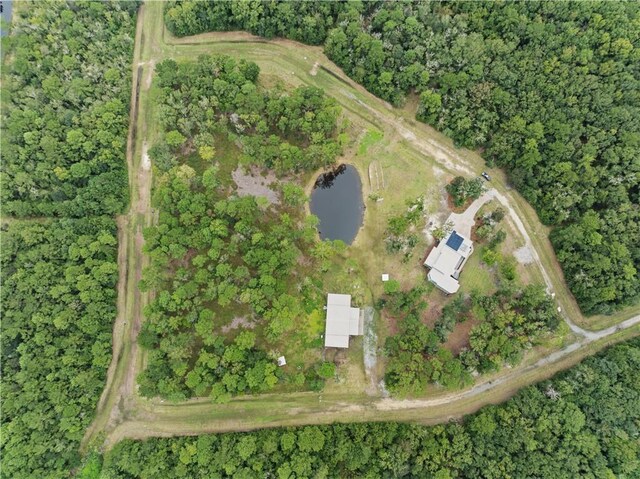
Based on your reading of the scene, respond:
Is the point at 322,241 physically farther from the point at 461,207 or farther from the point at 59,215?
the point at 59,215

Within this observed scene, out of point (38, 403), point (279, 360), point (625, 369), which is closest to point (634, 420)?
point (625, 369)

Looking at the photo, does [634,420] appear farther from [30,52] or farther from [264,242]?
[30,52]

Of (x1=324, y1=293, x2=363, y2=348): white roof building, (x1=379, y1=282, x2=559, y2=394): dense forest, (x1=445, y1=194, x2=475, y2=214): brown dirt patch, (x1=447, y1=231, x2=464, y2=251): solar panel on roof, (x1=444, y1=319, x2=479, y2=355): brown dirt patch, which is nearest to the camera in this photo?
(x1=379, y1=282, x2=559, y2=394): dense forest

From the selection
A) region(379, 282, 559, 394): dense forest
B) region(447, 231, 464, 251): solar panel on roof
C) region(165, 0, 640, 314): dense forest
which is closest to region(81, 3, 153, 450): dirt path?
region(165, 0, 640, 314): dense forest

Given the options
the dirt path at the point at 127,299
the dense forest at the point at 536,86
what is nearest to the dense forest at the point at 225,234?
the dirt path at the point at 127,299

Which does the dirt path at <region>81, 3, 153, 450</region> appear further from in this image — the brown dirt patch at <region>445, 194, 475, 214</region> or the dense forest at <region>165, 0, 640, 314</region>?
the brown dirt patch at <region>445, 194, 475, 214</region>

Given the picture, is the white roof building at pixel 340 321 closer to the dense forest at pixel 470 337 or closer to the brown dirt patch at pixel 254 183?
the dense forest at pixel 470 337

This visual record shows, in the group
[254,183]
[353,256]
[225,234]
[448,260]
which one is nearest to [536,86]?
[448,260]
